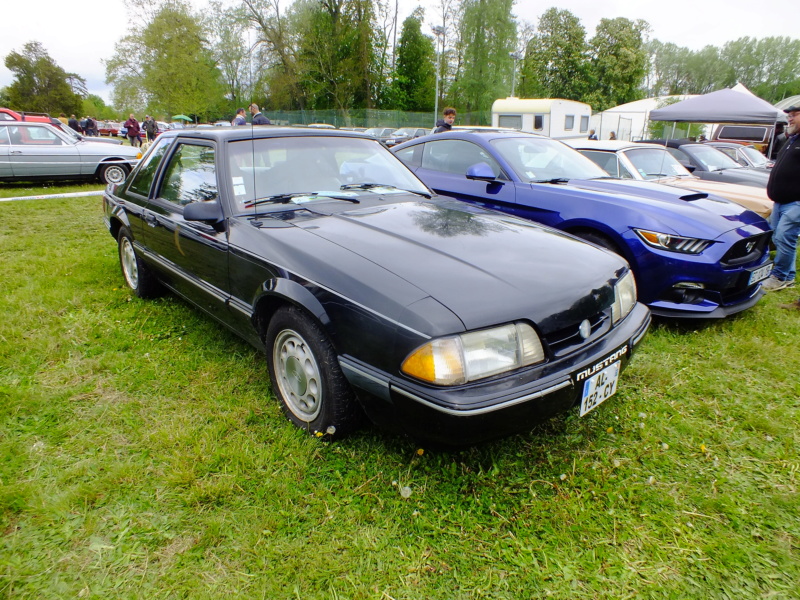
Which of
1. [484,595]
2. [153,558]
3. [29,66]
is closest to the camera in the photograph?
[484,595]

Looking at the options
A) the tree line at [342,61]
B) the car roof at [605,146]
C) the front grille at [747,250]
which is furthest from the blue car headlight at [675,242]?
the tree line at [342,61]

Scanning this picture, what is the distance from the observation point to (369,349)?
1.90 metres

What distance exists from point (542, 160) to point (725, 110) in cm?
908

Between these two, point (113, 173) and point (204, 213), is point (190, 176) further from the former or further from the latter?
point (113, 173)

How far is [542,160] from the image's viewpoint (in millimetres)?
4742

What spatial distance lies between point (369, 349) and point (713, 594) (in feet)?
4.79

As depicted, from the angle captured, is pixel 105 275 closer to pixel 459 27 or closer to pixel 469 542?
pixel 469 542

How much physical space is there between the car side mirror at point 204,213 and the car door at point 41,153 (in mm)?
10066

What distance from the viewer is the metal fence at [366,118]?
36.5 metres

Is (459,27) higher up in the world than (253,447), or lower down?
higher up

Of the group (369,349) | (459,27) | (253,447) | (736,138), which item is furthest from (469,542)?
(459,27)

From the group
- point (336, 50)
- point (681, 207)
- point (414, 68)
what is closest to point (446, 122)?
point (681, 207)

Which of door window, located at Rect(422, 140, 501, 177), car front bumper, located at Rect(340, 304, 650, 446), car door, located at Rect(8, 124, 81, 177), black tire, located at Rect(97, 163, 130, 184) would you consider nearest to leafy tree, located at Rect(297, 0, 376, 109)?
black tire, located at Rect(97, 163, 130, 184)

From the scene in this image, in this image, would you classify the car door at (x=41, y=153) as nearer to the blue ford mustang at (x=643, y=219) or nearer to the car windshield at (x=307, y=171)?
the blue ford mustang at (x=643, y=219)
